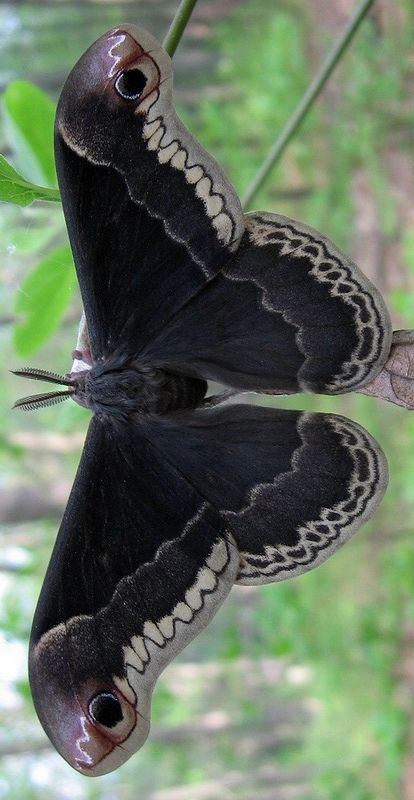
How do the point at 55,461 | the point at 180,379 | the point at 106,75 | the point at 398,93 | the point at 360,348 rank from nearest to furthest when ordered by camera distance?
the point at 106,75, the point at 360,348, the point at 180,379, the point at 398,93, the point at 55,461

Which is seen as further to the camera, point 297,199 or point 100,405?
point 297,199

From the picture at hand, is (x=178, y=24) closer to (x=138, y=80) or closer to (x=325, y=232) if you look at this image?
(x=138, y=80)

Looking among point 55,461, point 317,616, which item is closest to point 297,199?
point 317,616

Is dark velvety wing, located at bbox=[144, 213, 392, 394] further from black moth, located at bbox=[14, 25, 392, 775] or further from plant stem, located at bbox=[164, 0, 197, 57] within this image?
plant stem, located at bbox=[164, 0, 197, 57]

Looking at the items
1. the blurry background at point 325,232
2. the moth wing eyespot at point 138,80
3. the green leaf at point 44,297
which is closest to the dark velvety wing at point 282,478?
the green leaf at point 44,297

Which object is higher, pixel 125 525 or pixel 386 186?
pixel 386 186

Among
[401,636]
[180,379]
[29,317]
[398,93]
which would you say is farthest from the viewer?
[401,636]

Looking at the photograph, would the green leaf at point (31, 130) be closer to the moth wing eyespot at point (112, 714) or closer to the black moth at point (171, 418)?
the black moth at point (171, 418)

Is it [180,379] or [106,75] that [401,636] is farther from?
[106,75]

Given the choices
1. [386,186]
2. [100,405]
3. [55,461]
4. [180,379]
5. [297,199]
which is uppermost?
[297,199]
